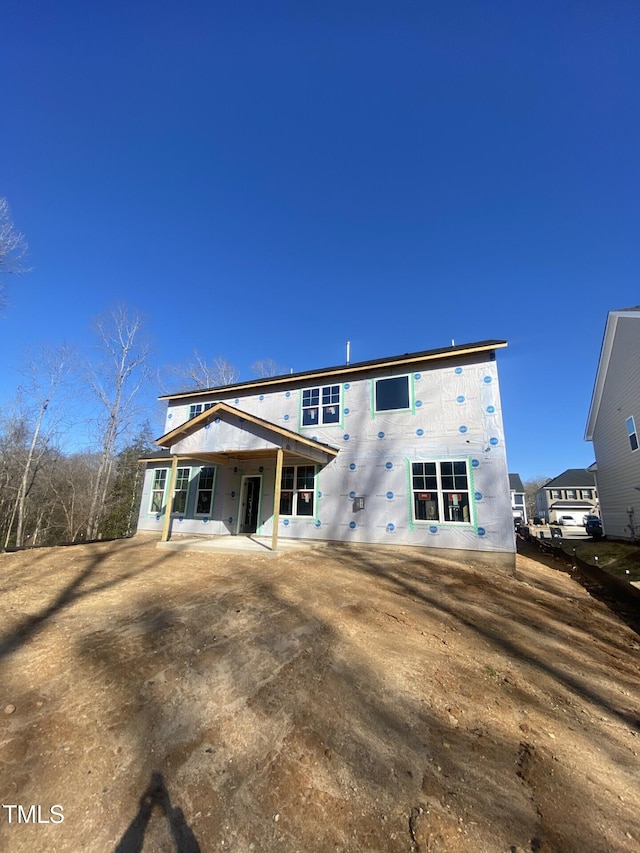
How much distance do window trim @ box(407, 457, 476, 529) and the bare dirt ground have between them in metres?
3.81

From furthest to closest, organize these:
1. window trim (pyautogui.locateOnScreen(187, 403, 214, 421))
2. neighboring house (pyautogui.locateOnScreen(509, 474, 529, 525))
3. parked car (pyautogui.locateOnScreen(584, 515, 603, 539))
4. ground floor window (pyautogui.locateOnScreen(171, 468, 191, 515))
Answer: neighboring house (pyautogui.locateOnScreen(509, 474, 529, 525)) → parked car (pyautogui.locateOnScreen(584, 515, 603, 539)) → window trim (pyautogui.locateOnScreen(187, 403, 214, 421)) → ground floor window (pyautogui.locateOnScreen(171, 468, 191, 515))

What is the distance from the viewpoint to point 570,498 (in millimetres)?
45156

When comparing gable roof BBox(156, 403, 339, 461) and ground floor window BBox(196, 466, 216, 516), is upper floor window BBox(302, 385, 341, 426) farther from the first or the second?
ground floor window BBox(196, 466, 216, 516)

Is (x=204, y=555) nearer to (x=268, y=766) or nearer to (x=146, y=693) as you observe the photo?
(x=146, y=693)

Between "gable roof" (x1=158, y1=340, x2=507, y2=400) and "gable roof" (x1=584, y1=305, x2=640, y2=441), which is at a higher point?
"gable roof" (x1=584, y1=305, x2=640, y2=441)

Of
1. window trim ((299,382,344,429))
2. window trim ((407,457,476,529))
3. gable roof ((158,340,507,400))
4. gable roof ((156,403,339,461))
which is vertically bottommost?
window trim ((407,457,476,529))

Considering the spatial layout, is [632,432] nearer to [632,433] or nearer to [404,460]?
[632,433]

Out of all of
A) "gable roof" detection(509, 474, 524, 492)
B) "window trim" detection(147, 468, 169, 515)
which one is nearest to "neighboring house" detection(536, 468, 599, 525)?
"gable roof" detection(509, 474, 524, 492)

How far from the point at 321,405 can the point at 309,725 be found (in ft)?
33.9

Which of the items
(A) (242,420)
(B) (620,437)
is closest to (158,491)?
(A) (242,420)

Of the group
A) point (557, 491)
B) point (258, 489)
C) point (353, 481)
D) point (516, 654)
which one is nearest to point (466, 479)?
point (353, 481)

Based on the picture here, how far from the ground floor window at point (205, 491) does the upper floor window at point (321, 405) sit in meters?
4.22

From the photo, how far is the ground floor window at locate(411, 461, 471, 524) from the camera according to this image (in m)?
10.1

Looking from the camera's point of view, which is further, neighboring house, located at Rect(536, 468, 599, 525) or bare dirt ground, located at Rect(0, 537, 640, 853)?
neighboring house, located at Rect(536, 468, 599, 525)
